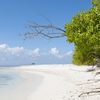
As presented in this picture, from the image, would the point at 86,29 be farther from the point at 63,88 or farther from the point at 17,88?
the point at 17,88

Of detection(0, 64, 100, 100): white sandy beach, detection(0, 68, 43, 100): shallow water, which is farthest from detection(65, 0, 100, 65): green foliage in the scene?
detection(0, 68, 43, 100): shallow water

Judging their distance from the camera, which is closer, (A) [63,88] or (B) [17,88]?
(A) [63,88]

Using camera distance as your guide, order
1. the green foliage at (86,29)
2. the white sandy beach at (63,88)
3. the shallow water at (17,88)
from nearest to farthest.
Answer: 1. the green foliage at (86,29)
2. the white sandy beach at (63,88)
3. the shallow water at (17,88)

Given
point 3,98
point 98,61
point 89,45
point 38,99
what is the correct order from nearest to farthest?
1. point 89,45
2. point 98,61
3. point 38,99
4. point 3,98

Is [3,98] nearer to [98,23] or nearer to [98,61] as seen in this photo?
[98,61]

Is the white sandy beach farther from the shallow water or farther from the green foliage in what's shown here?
the green foliage

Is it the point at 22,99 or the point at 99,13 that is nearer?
the point at 99,13

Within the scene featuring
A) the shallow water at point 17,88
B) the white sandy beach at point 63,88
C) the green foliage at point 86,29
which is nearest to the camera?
the green foliage at point 86,29

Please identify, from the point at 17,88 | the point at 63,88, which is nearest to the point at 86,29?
the point at 63,88

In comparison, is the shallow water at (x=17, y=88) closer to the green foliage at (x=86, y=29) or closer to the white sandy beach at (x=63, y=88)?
the white sandy beach at (x=63, y=88)

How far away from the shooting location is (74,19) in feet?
42.0

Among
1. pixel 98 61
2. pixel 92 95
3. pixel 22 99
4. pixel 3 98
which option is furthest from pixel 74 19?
pixel 3 98

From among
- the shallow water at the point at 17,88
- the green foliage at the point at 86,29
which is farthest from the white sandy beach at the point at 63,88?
the green foliage at the point at 86,29

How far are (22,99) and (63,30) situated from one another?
7.18 m
